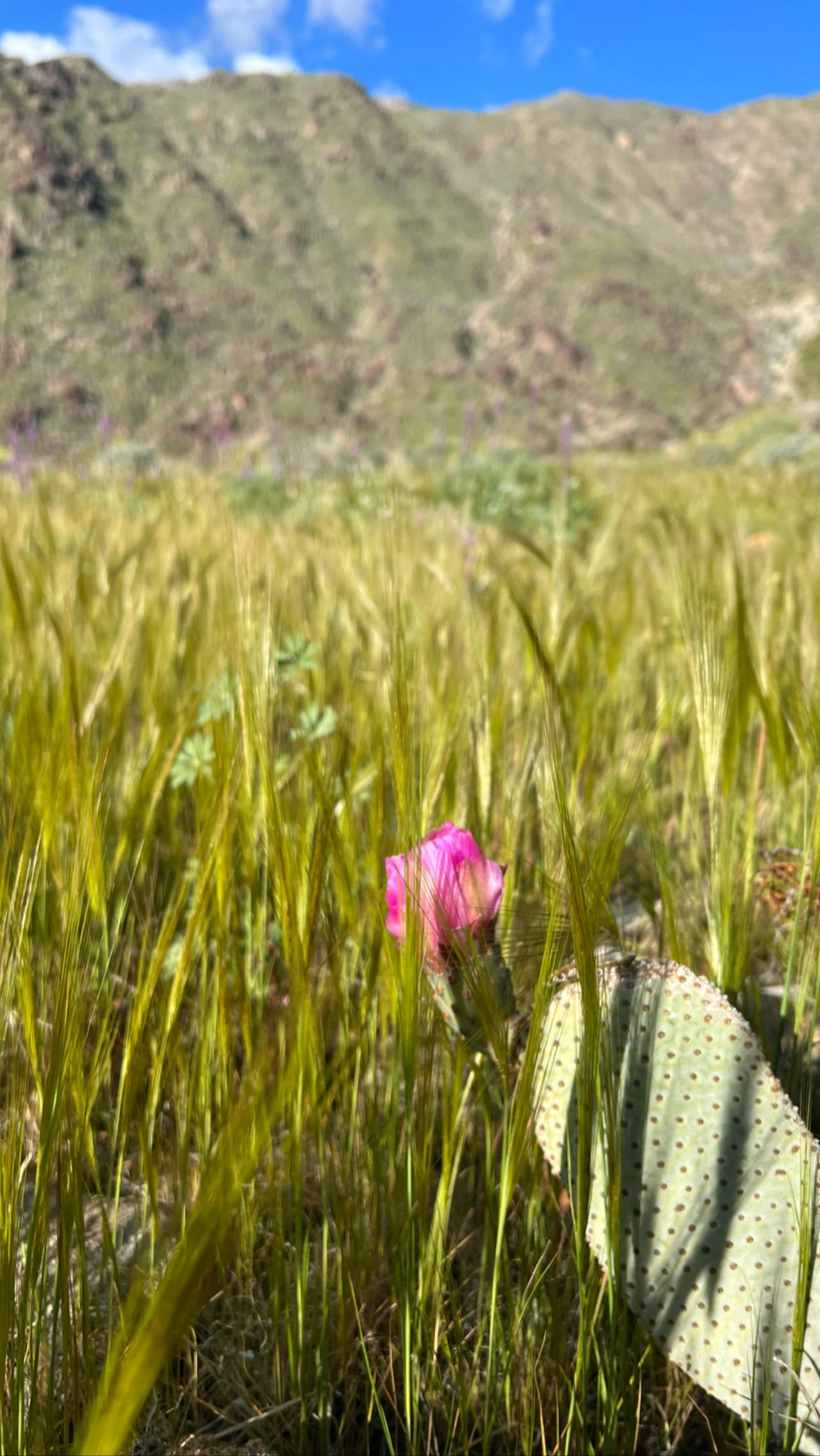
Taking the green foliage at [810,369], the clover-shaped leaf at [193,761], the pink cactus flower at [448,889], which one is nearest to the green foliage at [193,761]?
the clover-shaped leaf at [193,761]

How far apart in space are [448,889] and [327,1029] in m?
0.35

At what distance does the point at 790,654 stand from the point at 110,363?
4035 centimetres

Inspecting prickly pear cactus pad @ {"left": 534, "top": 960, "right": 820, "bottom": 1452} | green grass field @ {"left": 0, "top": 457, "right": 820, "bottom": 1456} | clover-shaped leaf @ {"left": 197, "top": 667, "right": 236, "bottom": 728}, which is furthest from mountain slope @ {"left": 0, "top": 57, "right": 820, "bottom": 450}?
prickly pear cactus pad @ {"left": 534, "top": 960, "right": 820, "bottom": 1452}

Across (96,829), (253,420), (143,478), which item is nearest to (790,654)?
(96,829)

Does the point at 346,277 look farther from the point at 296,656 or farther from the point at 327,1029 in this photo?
the point at 327,1029

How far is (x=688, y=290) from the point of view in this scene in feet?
153

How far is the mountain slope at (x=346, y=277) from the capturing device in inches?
1486

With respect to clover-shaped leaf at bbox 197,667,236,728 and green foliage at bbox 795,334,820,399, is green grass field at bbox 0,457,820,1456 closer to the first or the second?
clover-shaped leaf at bbox 197,667,236,728

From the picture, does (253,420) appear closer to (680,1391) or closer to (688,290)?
(688,290)

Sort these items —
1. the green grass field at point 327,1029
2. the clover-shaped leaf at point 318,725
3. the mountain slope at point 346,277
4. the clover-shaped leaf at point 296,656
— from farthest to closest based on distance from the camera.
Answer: the mountain slope at point 346,277 < the clover-shaped leaf at point 296,656 < the clover-shaped leaf at point 318,725 < the green grass field at point 327,1029

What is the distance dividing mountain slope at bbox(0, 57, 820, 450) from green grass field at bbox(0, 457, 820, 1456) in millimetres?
31140

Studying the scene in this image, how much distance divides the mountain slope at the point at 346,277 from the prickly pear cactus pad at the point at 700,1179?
104 ft

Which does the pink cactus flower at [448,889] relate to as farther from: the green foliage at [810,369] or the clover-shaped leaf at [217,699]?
the green foliage at [810,369]

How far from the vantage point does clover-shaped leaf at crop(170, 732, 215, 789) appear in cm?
113
